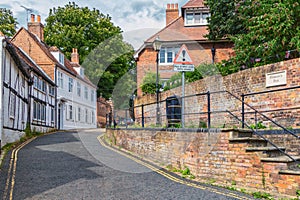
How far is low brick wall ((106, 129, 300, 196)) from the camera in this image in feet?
25.5

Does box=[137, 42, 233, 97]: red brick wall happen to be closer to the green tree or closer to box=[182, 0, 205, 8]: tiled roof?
box=[182, 0, 205, 8]: tiled roof

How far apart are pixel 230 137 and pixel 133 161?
4.52 metres

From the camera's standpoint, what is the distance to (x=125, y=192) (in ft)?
26.4

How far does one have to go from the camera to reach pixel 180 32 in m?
28.0

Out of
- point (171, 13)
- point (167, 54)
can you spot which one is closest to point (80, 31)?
point (171, 13)

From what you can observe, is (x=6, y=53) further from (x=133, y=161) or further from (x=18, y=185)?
(x=18, y=185)

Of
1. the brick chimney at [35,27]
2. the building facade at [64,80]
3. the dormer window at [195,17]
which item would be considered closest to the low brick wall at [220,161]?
the dormer window at [195,17]

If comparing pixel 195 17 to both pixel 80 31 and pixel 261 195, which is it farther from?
pixel 261 195

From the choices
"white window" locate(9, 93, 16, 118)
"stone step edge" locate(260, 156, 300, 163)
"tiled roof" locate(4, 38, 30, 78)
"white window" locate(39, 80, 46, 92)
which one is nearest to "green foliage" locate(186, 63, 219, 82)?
"tiled roof" locate(4, 38, 30, 78)

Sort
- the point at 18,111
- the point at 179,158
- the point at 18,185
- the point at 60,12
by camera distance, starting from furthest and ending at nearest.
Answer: the point at 60,12
the point at 18,111
the point at 179,158
the point at 18,185

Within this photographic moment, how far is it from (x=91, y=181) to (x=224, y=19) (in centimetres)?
1593

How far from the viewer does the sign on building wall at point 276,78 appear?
11.1 metres

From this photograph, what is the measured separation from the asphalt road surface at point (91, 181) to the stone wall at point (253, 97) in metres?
3.00

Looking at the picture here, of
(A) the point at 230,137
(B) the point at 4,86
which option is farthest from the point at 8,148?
(A) the point at 230,137
